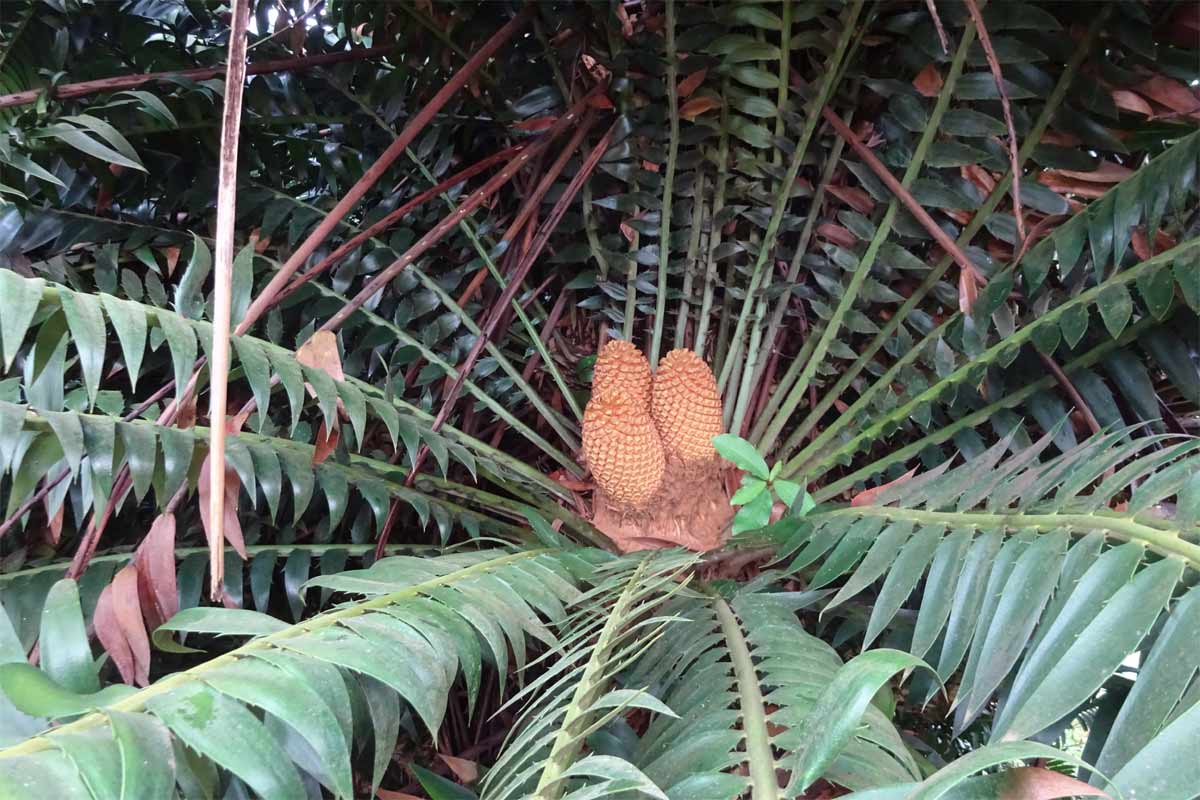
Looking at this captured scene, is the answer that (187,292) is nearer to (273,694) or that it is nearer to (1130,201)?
(273,694)

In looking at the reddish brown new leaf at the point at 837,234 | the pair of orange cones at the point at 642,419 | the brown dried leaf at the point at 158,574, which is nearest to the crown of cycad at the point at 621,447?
the pair of orange cones at the point at 642,419

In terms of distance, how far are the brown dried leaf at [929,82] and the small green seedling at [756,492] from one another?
1.51 feet

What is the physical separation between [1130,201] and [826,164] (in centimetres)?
34

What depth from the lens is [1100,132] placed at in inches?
29.5

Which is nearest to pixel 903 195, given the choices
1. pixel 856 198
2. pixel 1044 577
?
pixel 856 198

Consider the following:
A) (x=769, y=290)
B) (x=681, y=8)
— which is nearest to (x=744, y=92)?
(x=681, y=8)

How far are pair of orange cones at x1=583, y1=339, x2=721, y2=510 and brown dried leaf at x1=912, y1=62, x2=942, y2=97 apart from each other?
40 centimetres

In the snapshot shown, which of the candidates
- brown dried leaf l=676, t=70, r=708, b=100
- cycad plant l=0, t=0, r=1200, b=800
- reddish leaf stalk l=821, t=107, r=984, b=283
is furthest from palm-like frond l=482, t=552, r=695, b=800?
brown dried leaf l=676, t=70, r=708, b=100

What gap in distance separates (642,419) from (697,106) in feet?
1.29

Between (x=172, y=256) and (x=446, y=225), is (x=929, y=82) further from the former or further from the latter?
(x=172, y=256)

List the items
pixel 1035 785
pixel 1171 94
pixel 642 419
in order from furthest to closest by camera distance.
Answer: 1. pixel 642 419
2. pixel 1171 94
3. pixel 1035 785

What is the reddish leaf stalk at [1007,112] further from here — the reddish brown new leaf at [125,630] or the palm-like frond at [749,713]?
the reddish brown new leaf at [125,630]

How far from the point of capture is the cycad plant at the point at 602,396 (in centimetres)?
37

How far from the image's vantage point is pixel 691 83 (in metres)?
0.85
